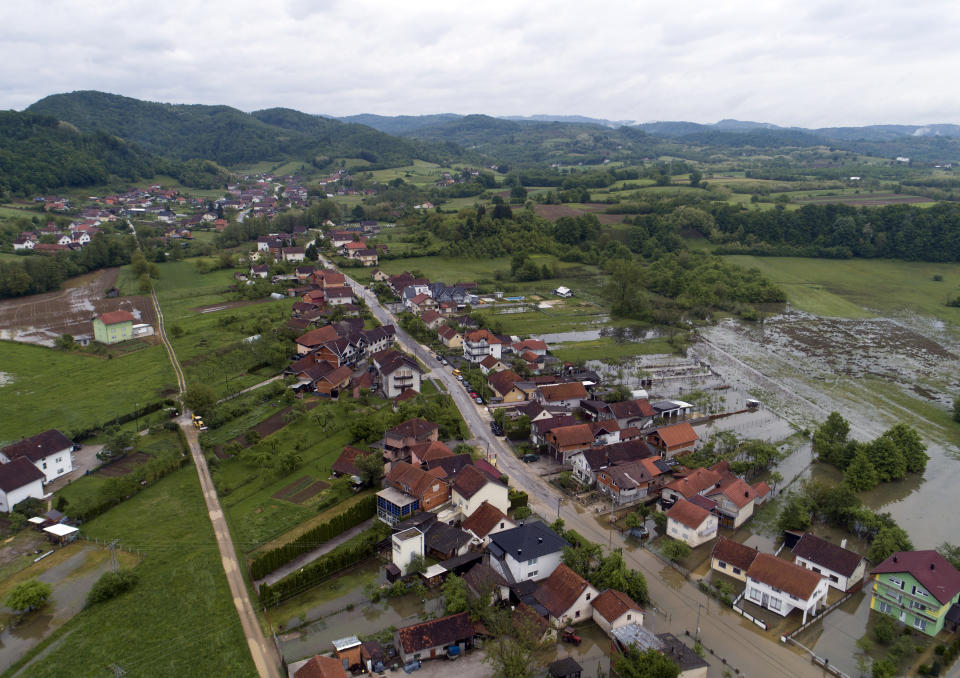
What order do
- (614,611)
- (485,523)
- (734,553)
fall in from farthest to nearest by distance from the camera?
1. (485,523)
2. (734,553)
3. (614,611)

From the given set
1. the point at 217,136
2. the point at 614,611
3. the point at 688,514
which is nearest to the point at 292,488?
the point at 614,611

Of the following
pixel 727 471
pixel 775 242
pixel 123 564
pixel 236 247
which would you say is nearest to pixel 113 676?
pixel 123 564

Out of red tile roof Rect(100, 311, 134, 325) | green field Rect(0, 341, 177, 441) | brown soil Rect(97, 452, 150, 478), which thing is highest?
red tile roof Rect(100, 311, 134, 325)

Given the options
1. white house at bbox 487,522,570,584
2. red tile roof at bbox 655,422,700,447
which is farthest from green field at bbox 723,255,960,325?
white house at bbox 487,522,570,584

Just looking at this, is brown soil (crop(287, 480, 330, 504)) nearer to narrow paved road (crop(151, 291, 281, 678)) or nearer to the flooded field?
narrow paved road (crop(151, 291, 281, 678))

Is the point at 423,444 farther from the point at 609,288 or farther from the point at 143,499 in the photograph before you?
the point at 609,288

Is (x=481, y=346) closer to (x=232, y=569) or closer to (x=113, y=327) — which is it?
(x=232, y=569)

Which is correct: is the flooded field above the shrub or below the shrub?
below

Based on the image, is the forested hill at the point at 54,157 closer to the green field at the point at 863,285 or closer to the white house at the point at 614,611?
the green field at the point at 863,285

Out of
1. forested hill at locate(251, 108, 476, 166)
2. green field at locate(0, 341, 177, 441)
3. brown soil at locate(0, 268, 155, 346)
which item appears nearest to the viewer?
green field at locate(0, 341, 177, 441)
